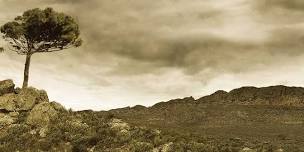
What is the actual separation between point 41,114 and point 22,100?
14.9ft

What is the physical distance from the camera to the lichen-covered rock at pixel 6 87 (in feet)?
194

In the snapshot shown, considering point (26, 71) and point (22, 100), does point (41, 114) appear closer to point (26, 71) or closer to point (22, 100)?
point (22, 100)

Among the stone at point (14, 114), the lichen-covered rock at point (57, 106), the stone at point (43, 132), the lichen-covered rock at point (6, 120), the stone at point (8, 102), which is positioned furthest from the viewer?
the lichen-covered rock at point (57, 106)

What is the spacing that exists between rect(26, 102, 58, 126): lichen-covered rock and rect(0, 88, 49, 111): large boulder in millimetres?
2673

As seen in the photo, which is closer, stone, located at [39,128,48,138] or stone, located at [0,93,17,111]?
stone, located at [39,128,48,138]

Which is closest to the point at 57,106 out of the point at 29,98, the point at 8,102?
the point at 29,98

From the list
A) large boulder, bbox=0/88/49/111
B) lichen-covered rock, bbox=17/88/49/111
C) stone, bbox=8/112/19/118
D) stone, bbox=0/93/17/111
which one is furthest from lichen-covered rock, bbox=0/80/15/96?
stone, bbox=8/112/19/118

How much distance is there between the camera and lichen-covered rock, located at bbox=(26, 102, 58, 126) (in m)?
53.1

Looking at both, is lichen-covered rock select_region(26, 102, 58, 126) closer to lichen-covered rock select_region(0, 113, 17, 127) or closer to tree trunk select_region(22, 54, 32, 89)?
lichen-covered rock select_region(0, 113, 17, 127)

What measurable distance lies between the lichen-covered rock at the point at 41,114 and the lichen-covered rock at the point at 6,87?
6.80 m

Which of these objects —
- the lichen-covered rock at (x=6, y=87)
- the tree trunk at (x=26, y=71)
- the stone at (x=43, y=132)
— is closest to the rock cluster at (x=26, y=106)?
the lichen-covered rock at (x=6, y=87)

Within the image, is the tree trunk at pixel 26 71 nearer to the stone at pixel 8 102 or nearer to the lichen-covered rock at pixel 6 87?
the lichen-covered rock at pixel 6 87

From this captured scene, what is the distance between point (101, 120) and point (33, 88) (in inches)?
375

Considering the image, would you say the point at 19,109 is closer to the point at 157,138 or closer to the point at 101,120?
the point at 101,120
